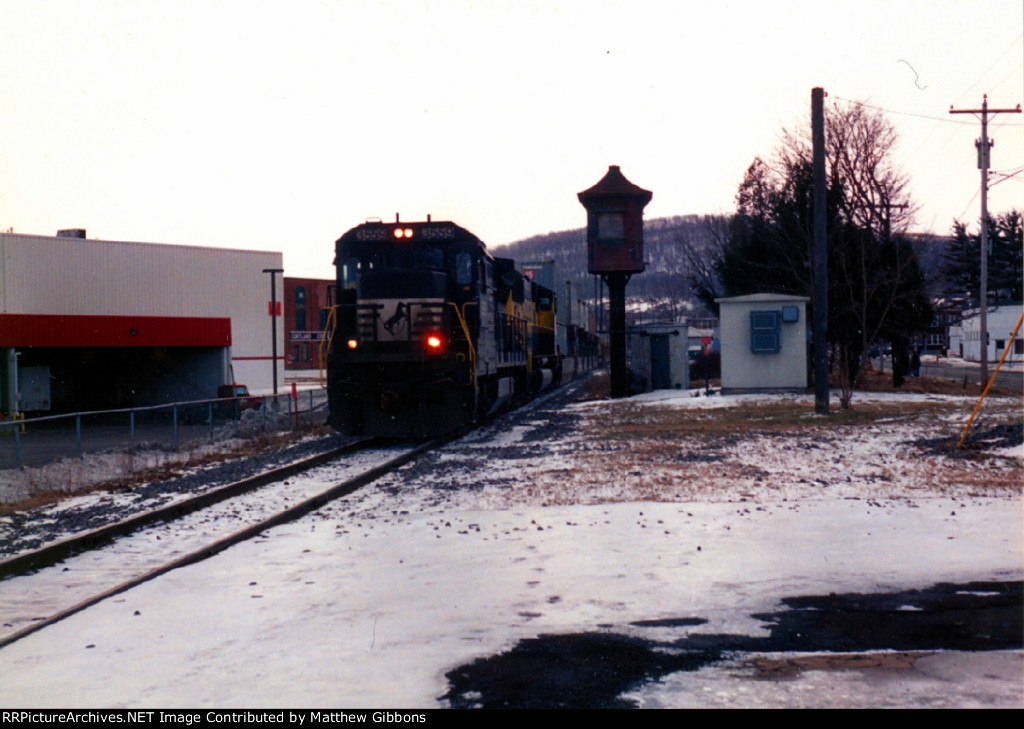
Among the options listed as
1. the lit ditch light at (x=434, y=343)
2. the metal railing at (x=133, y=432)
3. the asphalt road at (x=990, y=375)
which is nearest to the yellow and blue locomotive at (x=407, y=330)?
the lit ditch light at (x=434, y=343)

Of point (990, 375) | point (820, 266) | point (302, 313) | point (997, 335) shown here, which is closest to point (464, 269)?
point (820, 266)

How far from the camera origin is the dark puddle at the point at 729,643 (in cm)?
453

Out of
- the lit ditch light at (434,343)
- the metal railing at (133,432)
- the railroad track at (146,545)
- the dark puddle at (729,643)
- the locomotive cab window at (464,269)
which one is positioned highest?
the locomotive cab window at (464,269)

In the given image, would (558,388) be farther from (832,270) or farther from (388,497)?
(388,497)

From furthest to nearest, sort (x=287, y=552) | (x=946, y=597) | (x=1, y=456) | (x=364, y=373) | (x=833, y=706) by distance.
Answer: (x=364, y=373) → (x=1, y=456) → (x=287, y=552) → (x=946, y=597) → (x=833, y=706)

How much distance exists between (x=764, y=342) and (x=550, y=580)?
71.4ft

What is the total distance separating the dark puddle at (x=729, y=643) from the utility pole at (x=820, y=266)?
1399cm

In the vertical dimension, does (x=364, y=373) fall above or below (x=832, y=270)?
below

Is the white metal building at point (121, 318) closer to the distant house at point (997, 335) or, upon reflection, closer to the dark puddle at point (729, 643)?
the dark puddle at point (729, 643)

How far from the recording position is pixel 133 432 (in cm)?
1627

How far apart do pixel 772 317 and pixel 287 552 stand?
2140 centimetres
